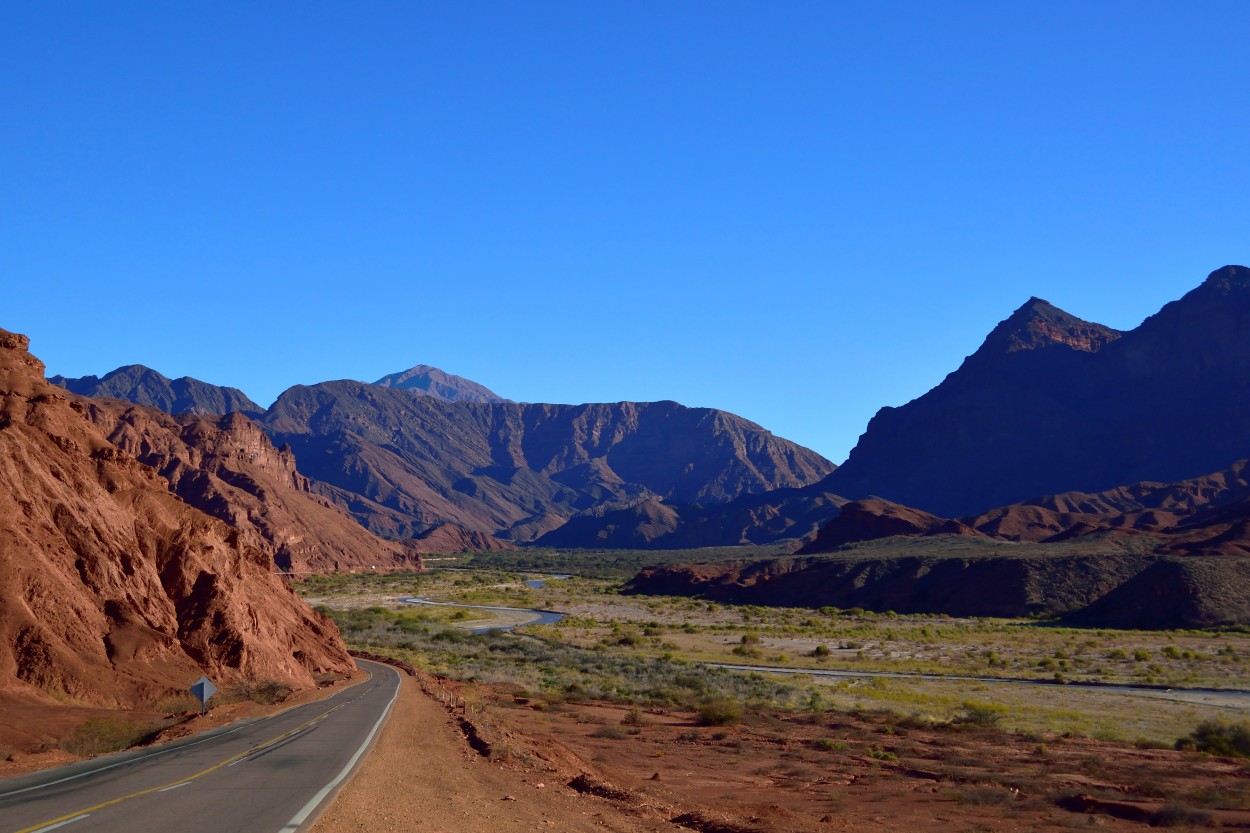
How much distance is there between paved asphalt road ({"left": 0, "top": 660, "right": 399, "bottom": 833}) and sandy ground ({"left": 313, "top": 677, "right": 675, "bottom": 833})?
54cm

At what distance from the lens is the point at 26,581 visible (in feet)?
84.4

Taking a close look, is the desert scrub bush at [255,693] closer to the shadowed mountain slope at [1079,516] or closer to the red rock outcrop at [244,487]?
the red rock outcrop at [244,487]

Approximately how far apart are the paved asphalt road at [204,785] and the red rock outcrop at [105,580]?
5.36m

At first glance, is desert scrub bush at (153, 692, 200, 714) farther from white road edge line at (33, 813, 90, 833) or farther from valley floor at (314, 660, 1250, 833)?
white road edge line at (33, 813, 90, 833)

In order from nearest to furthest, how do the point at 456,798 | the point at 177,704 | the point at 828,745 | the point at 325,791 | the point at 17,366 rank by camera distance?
the point at 325,791
the point at 456,798
the point at 177,704
the point at 828,745
the point at 17,366

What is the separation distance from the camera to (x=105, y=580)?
29.1 meters

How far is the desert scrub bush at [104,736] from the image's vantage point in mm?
20422

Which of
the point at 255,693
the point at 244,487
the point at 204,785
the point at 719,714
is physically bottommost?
the point at 719,714

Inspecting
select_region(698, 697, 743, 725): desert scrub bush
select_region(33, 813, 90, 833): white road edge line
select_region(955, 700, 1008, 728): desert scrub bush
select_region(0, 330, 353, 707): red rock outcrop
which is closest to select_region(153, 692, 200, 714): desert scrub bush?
select_region(0, 330, 353, 707): red rock outcrop

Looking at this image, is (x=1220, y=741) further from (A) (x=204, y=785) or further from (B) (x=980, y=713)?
(A) (x=204, y=785)

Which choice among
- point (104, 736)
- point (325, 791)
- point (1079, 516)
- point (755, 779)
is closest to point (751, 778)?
point (755, 779)

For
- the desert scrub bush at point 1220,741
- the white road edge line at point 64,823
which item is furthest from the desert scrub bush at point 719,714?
the white road edge line at point 64,823

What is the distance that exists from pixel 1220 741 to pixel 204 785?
2833cm

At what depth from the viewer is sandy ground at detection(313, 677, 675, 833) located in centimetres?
1374
